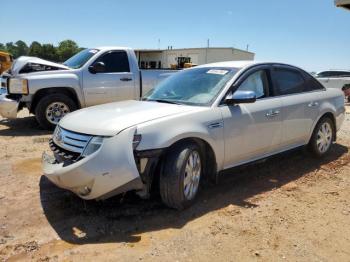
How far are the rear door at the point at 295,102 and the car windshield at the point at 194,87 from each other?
940mm

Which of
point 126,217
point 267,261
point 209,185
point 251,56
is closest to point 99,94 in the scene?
point 209,185

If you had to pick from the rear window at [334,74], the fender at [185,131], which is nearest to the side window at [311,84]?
the fender at [185,131]

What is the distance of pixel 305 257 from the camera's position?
3.23m

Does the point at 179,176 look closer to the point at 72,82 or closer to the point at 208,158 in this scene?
the point at 208,158

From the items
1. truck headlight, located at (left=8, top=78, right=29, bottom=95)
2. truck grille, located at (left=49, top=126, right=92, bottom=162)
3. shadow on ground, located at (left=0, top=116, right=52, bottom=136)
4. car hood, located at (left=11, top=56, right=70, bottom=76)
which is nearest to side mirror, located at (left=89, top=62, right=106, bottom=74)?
car hood, located at (left=11, top=56, right=70, bottom=76)

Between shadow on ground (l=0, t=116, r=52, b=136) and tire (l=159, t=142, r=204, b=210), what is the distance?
4.91 m

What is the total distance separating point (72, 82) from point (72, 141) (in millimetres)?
4789

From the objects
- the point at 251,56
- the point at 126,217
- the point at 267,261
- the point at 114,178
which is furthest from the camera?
the point at 251,56

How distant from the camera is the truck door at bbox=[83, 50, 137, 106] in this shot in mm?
8523

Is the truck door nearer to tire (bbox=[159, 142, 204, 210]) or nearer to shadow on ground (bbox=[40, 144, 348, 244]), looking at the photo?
shadow on ground (bbox=[40, 144, 348, 244])

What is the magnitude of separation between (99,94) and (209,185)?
15.1 feet

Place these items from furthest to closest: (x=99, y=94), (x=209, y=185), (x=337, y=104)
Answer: (x=99, y=94) < (x=337, y=104) < (x=209, y=185)

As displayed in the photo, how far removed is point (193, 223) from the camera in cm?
380

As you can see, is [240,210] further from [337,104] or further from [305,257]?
[337,104]
